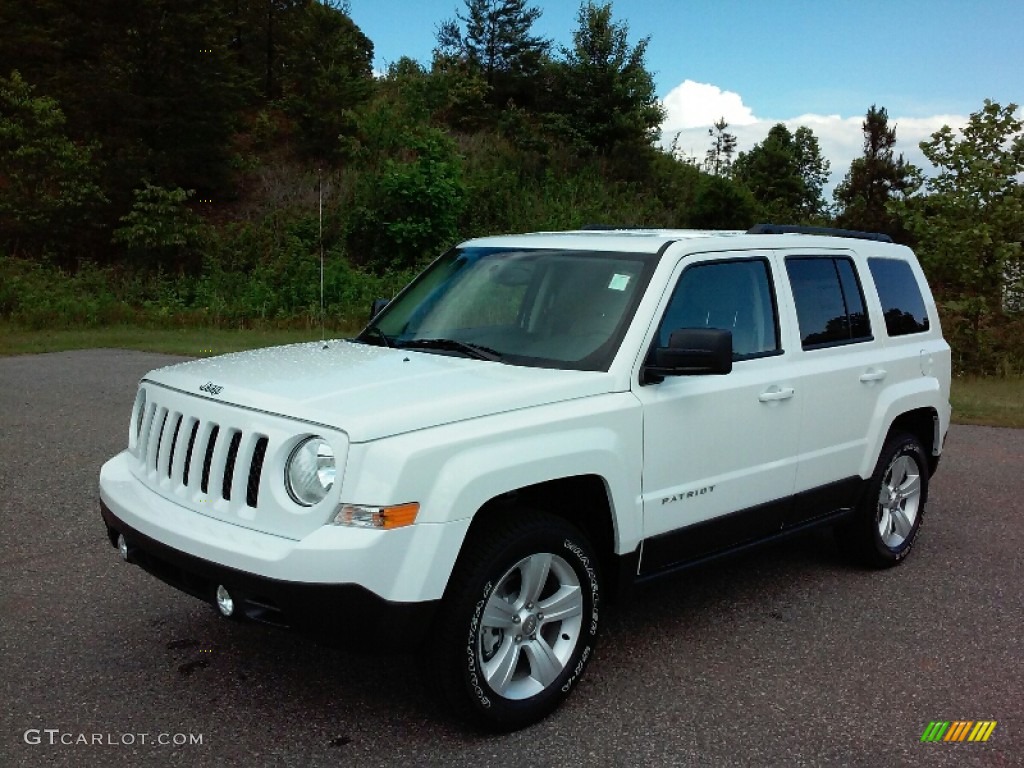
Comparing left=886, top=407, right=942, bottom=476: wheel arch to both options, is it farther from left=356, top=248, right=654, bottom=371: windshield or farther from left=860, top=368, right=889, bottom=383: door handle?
left=356, top=248, right=654, bottom=371: windshield

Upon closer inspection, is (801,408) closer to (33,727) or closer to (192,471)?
(192,471)

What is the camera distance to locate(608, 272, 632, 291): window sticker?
14.6 feet

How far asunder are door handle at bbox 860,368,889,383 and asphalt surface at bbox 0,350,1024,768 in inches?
46.0

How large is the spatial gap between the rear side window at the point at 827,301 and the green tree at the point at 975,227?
15.7 meters

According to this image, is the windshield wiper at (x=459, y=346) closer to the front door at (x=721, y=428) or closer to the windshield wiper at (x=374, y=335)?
the windshield wiper at (x=374, y=335)

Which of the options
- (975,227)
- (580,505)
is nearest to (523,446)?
(580,505)

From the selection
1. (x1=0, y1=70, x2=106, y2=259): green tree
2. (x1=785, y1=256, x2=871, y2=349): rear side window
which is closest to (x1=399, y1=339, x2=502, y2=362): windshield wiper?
(x1=785, y1=256, x2=871, y2=349): rear side window

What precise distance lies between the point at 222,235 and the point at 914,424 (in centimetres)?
2591

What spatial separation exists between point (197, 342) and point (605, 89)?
68.2 feet

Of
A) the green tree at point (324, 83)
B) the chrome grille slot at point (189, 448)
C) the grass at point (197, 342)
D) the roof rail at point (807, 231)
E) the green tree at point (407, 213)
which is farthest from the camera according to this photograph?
the green tree at point (324, 83)

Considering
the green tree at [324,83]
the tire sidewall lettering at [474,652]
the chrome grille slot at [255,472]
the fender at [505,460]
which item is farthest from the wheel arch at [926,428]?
the green tree at [324,83]

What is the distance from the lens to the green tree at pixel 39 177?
1067 inches

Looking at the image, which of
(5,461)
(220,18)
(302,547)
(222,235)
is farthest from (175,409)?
(220,18)

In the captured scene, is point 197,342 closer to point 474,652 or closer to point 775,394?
point 775,394
